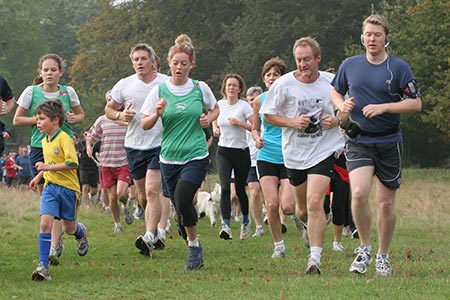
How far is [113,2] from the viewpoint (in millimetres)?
61031

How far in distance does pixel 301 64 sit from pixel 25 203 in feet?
44.2

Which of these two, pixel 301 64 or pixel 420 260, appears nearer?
pixel 301 64

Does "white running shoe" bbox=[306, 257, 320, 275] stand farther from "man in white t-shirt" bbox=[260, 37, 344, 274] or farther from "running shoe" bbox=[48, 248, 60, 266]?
"running shoe" bbox=[48, 248, 60, 266]

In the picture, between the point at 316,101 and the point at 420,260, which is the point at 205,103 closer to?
the point at 316,101

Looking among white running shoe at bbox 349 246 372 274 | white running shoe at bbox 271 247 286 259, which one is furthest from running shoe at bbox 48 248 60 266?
white running shoe at bbox 349 246 372 274

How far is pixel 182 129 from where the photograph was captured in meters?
10.3

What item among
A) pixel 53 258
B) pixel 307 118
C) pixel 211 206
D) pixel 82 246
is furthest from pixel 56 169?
pixel 211 206

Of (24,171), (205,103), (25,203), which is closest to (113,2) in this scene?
(24,171)

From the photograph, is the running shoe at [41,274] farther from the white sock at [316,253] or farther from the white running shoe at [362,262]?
the white running shoe at [362,262]

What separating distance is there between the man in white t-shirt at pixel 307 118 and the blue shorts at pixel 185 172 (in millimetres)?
843

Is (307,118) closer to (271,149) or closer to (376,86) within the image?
(376,86)

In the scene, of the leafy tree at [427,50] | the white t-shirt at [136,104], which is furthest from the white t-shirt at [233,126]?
the leafy tree at [427,50]

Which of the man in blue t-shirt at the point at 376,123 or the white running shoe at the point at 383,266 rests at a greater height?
the man in blue t-shirt at the point at 376,123

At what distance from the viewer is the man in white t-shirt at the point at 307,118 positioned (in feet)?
32.2
